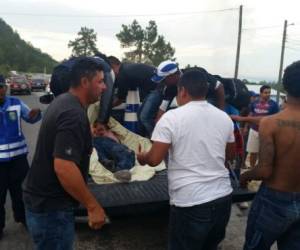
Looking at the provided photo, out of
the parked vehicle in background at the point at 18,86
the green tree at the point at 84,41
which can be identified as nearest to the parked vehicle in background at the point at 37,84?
the parked vehicle in background at the point at 18,86

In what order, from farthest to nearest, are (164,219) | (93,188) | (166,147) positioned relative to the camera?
1. (164,219)
2. (93,188)
3. (166,147)

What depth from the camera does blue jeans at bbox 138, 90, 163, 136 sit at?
5586mm

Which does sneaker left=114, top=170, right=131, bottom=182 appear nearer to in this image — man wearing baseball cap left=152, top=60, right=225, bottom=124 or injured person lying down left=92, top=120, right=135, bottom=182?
injured person lying down left=92, top=120, right=135, bottom=182

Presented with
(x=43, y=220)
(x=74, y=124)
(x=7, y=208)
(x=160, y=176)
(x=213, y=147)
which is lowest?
(x=7, y=208)

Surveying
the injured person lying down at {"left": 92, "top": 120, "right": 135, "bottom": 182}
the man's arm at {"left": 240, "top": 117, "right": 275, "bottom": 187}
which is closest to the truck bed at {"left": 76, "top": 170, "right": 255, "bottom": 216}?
the injured person lying down at {"left": 92, "top": 120, "right": 135, "bottom": 182}

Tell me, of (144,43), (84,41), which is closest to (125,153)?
(144,43)

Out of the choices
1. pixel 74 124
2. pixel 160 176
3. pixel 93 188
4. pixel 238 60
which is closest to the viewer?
pixel 74 124

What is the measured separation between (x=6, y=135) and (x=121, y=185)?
50.9 inches

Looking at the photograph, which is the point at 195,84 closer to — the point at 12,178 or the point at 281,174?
the point at 281,174

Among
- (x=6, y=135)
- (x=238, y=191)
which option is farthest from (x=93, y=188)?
(x=238, y=191)

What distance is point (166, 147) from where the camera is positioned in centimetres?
273

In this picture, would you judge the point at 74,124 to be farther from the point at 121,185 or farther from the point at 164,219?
the point at 164,219

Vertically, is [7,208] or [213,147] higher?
[213,147]

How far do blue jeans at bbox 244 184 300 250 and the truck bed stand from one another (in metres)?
1.08
